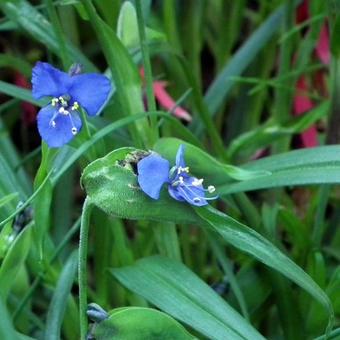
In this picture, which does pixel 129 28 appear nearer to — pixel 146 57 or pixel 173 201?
pixel 146 57

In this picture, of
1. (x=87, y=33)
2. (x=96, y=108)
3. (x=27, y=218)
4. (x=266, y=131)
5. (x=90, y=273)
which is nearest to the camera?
(x=96, y=108)

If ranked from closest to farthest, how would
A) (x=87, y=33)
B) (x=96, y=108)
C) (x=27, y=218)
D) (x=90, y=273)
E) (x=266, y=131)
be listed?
1. (x=96, y=108)
2. (x=27, y=218)
3. (x=266, y=131)
4. (x=90, y=273)
5. (x=87, y=33)

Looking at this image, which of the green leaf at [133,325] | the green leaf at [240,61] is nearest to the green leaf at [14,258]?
the green leaf at [133,325]

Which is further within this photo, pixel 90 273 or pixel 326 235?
pixel 90 273

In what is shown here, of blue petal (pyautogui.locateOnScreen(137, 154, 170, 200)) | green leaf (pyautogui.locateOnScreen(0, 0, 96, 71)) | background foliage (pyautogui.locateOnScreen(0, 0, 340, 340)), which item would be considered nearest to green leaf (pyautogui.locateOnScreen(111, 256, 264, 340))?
background foliage (pyautogui.locateOnScreen(0, 0, 340, 340))

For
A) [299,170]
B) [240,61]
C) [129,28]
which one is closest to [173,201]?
[299,170]

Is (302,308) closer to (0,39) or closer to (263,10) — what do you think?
(263,10)

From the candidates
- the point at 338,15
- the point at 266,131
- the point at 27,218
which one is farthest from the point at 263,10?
the point at 27,218
